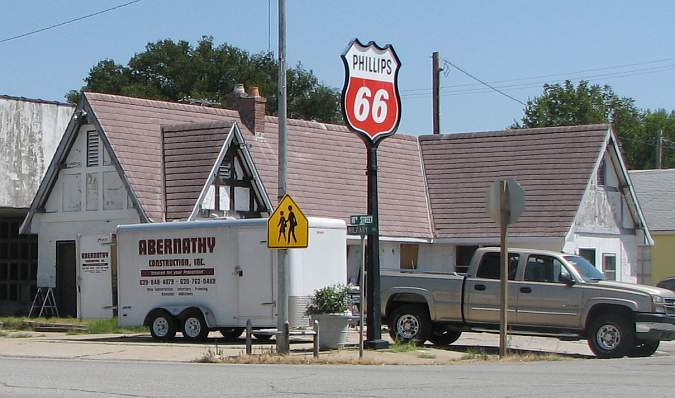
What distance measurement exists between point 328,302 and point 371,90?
4.76m

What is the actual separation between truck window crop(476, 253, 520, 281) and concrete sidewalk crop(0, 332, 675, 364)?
5.08 ft

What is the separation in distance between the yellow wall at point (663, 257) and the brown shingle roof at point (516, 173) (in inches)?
447

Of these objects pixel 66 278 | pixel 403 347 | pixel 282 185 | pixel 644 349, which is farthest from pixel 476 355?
pixel 66 278

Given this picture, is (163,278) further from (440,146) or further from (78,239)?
(440,146)

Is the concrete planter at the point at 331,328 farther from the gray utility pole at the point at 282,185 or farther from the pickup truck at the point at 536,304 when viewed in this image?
the pickup truck at the point at 536,304

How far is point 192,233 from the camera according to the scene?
26156 millimetres

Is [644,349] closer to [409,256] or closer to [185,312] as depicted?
[185,312]

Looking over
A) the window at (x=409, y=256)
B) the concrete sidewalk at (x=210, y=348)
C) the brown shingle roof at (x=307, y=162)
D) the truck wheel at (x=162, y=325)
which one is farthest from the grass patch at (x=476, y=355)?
the window at (x=409, y=256)

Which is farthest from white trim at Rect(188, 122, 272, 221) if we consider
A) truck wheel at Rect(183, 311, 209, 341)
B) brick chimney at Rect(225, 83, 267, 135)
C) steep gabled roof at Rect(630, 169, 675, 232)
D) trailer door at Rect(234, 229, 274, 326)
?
steep gabled roof at Rect(630, 169, 675, 232)

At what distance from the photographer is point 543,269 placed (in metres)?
23.9

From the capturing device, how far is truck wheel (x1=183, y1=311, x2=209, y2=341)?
85.7ft

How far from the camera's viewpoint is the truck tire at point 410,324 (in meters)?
24.8

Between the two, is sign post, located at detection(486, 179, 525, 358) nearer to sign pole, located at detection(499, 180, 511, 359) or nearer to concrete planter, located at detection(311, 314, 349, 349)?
sign pole, located at detection(499, 180, 511, 359)

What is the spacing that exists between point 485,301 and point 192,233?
6630 millimetres
